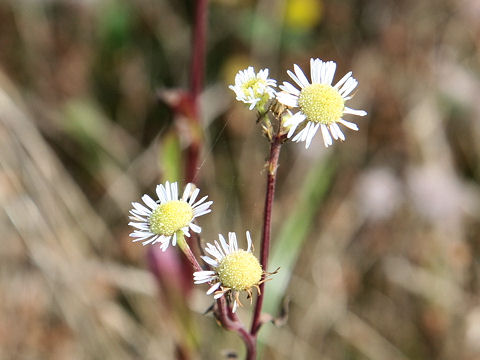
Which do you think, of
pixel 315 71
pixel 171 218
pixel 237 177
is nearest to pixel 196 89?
pixel 237 177

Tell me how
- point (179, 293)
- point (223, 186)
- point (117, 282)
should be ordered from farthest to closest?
point (223, 186), point (117, 282), point (179, 293)

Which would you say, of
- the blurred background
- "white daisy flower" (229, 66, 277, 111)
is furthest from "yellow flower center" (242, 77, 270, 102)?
the blurred background

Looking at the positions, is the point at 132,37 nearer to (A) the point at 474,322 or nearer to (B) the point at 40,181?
(B) the point at 40,181

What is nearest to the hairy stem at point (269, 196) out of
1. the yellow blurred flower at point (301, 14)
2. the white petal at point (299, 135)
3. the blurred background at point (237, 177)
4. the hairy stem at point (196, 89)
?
the white petal at point (299, 135)

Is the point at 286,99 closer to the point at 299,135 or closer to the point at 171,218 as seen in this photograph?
the point at 299,135

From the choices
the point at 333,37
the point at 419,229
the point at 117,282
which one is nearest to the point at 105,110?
the point at 117,282

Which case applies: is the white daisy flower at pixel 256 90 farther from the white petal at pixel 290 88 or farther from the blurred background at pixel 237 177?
the blurred background at pixel 237 177
